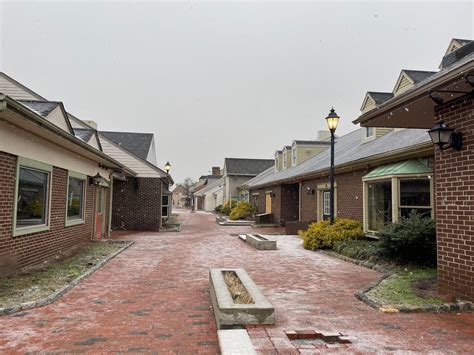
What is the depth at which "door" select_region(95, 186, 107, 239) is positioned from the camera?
14086 millimetres

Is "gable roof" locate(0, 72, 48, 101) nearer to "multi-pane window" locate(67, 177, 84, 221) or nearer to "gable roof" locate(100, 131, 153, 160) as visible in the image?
"multi-pane window" locate(67, 177, 84, 221)

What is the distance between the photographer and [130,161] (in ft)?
63.4

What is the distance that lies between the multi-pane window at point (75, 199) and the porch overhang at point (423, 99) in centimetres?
849

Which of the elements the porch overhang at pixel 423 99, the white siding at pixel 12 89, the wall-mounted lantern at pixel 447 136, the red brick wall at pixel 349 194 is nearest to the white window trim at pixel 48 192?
the white siding at pixel 12 89

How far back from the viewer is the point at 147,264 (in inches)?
355

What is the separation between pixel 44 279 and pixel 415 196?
372 inches

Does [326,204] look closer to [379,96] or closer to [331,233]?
[331,233]

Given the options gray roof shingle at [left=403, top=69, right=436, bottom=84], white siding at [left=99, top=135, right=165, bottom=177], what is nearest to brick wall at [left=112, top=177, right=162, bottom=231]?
white siding at [left=99, top=135, right=165, bottom=177]

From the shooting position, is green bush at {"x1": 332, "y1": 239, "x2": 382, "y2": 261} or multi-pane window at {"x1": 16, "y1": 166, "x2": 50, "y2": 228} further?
green bush at {"x1": 332, "y1": 239, "x2": 382, "y2": 261}

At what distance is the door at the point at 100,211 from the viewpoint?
14086 millimetres

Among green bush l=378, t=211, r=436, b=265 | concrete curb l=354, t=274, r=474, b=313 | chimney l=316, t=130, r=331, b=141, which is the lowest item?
concrete curb l=354, t=274, r=474, b=313

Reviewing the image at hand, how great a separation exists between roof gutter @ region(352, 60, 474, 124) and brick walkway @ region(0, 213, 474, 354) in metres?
3.20

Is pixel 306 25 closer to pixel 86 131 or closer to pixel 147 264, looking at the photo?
pixel 86 131

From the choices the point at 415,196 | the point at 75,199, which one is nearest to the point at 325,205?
the point at 415,196
